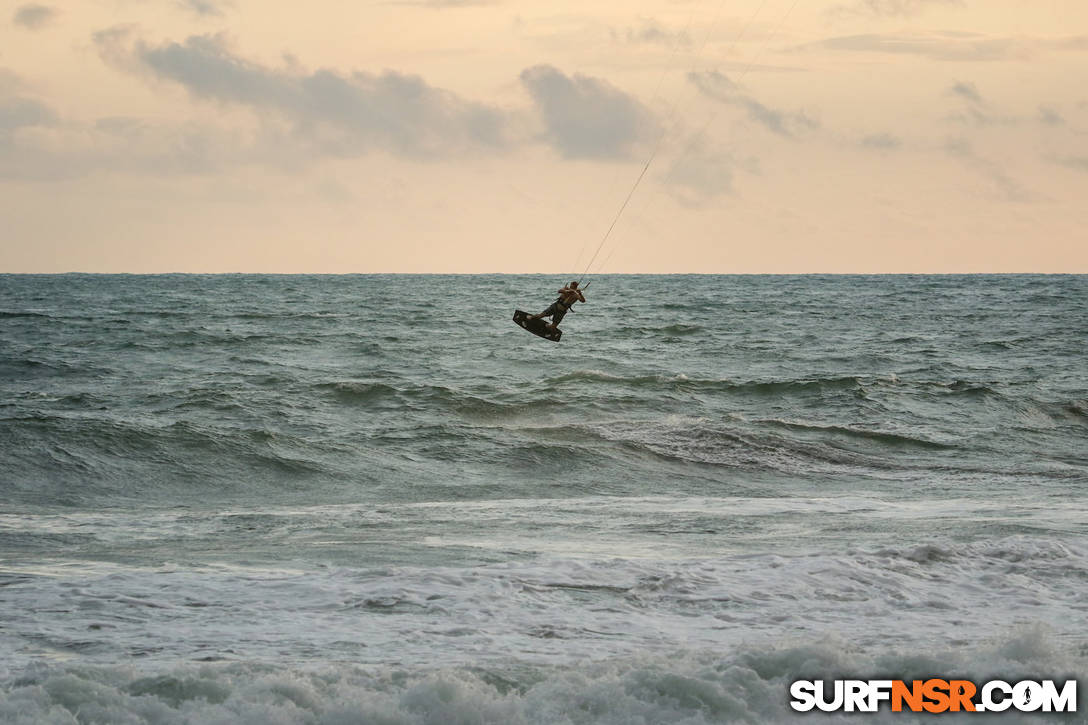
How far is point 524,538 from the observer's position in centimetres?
1024

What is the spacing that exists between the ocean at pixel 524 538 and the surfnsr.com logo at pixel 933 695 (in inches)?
3.6

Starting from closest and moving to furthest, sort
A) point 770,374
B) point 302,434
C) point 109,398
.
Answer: point 302,434, point 109,398, point 770,374

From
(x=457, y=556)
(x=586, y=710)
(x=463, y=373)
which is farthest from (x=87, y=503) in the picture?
(x=463, y=373)

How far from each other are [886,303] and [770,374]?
34.4 metres

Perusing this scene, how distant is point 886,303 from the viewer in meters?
58.6

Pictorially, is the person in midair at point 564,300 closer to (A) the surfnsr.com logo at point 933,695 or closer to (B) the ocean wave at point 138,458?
(B) the ocean wave at point 138,458

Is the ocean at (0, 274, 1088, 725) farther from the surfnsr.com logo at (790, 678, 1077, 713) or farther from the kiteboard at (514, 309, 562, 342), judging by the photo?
the kiteboard at (514, 309, 562, 342)

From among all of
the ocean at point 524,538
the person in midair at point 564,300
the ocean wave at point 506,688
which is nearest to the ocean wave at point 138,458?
the ocean at point 524,538

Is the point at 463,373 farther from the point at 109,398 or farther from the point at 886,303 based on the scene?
the point at 886,303

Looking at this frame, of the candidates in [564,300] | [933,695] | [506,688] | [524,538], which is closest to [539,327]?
[564,300]

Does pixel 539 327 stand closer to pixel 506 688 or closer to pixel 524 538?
pixel 524 538

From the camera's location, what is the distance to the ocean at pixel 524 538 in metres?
6.33

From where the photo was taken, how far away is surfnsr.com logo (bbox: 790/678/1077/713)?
608 cm

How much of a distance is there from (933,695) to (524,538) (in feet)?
15.0
